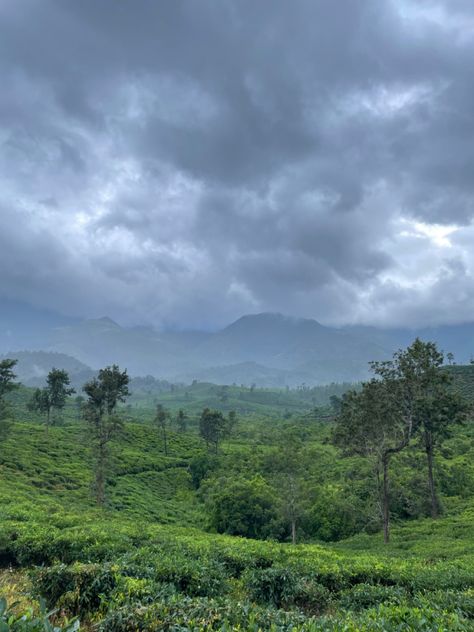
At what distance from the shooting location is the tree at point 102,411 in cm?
4406

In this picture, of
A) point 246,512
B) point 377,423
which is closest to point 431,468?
point 377,423

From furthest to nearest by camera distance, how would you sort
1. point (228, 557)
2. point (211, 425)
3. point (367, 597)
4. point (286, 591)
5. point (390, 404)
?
point (211, 425), point (390, 404), point (228, 557), point (286, 591), point (367, 597)

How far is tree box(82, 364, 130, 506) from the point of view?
145 ft

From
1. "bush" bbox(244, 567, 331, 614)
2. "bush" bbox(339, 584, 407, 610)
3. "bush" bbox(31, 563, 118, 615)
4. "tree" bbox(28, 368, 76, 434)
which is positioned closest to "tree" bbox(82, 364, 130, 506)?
"tree" bbox(28, 368, 76, 434)

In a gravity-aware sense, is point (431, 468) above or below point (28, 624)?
below

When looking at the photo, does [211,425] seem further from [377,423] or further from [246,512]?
[377,423]

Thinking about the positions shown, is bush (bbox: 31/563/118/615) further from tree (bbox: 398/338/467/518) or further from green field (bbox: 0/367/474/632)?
tree (bbox: 398/338/467/518)

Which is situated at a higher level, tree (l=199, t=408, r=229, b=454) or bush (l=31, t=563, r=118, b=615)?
bush (l=31, t=563, r=118, b=615)

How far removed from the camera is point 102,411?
50344mm

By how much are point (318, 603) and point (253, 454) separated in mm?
63984

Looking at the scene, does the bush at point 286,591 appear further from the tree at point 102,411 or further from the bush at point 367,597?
the tree at point 102,411

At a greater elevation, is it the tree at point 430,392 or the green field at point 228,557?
the tree at point 430,392

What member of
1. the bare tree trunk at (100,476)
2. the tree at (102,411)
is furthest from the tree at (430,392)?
the tree at (102,411)

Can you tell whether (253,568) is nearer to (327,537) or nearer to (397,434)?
(397,434)
